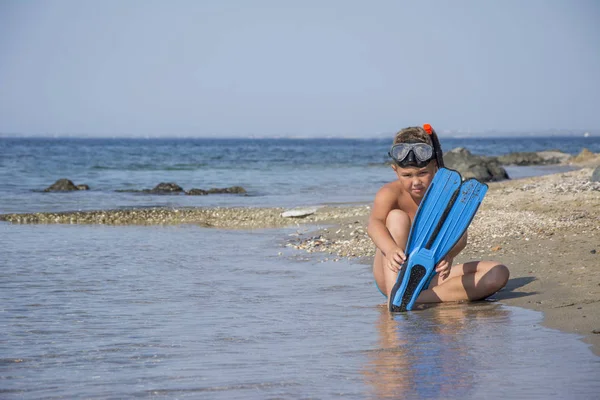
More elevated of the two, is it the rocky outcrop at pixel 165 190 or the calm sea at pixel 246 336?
the calm sea at pixel 246 336

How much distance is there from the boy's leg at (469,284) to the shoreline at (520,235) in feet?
0.60

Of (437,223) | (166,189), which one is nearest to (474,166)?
(166,189)

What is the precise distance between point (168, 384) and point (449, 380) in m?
1.41

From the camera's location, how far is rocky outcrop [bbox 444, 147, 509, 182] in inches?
1139

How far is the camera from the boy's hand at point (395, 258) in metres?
5.70

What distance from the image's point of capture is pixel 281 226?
567 inches

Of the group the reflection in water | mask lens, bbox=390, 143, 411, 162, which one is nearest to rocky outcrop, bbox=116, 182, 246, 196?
the reflection in water

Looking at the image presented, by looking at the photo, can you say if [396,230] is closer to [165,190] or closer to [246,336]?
[246,336]

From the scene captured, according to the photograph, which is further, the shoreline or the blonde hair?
the shoreline

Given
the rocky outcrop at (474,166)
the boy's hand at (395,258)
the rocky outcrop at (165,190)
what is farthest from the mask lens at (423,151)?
the rocky outcrop at (474,166)

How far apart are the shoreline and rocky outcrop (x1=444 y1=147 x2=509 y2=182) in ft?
44.2

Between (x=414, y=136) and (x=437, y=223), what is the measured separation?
67 centimetres

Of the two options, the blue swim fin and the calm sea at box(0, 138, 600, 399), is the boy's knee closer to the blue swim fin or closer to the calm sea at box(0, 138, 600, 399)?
the blue swim fin

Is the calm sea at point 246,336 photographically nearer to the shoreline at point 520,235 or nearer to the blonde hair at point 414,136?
the shoreline at point 520,235
